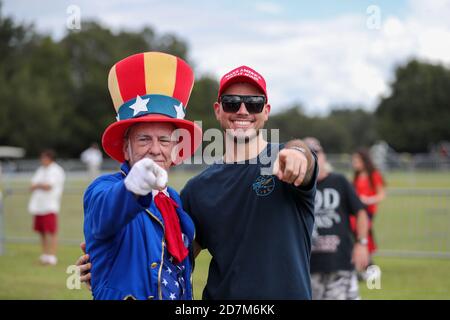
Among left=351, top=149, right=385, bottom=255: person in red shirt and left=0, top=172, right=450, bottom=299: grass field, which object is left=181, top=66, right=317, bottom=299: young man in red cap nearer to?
left=0, top=172, right=450, bottom=299: grass field

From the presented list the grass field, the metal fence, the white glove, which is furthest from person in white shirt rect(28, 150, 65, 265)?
the white glove

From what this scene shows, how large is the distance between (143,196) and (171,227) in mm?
504

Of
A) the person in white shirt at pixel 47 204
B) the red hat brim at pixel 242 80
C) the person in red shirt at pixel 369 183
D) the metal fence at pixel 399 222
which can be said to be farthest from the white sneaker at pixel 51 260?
the red hat brim at pixel 242 80

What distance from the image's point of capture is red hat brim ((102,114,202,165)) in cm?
311

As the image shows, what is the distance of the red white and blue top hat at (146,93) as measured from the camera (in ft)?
10.5

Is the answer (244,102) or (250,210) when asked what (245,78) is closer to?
(244,102)

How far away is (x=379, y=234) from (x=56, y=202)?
766 cm

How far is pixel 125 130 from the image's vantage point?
324 centimetres

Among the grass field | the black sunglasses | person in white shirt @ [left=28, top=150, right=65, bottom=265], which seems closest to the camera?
the black sunglasses

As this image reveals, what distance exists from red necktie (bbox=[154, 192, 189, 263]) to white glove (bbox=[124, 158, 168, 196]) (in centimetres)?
54

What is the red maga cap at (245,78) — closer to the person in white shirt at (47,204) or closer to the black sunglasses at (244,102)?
the black sunglasses at (244,102)

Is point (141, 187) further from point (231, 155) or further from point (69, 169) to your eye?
point (69, 169)

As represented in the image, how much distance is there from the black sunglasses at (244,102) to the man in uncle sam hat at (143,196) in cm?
22
